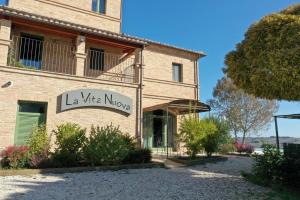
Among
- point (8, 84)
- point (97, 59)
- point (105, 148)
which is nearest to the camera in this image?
point (105, 148)

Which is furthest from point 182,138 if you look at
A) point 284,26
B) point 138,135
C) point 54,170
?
point 284,26

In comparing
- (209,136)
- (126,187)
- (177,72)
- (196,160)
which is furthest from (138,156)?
(177,72)

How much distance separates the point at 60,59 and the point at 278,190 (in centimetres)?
1230

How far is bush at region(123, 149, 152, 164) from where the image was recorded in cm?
1213

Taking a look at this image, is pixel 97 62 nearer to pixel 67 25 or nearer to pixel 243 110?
pixel 67 25

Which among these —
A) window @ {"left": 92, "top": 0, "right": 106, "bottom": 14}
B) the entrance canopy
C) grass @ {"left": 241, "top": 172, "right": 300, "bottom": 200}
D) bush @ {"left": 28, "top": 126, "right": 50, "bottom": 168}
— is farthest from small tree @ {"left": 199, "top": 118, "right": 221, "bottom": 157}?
window @ {"left": 92, "top": 0, "right": 106, "bottom": 14}

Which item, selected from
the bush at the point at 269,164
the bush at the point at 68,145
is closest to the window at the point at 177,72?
the bush at the point at 68,145

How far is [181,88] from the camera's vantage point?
1983cm

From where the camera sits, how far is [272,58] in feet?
24.7

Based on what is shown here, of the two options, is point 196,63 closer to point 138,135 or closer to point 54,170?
point 138,135

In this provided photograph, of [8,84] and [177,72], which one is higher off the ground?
[177,72]

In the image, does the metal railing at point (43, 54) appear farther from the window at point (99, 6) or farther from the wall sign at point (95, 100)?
the window at point (99, 6)

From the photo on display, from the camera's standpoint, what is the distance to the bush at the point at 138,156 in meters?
12.1

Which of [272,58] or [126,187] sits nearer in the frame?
[272,58]
